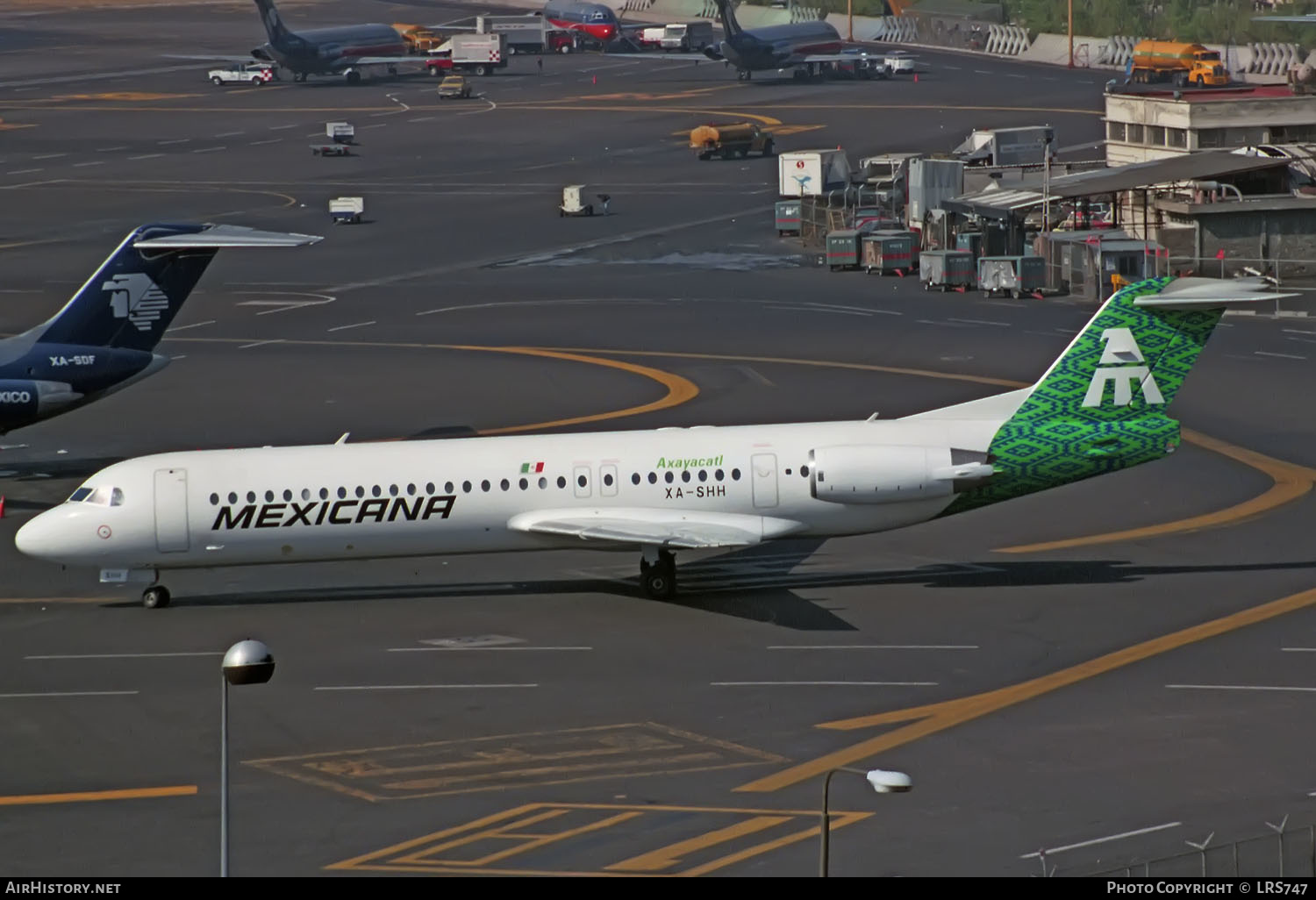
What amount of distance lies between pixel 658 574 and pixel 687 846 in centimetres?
1544

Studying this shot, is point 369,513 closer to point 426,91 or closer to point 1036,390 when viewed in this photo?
point 1036,390

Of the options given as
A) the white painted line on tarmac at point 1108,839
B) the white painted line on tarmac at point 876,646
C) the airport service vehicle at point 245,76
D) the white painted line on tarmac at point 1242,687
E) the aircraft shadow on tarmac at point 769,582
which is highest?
the airport service vehicle at point 245,76

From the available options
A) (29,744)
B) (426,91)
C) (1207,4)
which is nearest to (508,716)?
(29,744)

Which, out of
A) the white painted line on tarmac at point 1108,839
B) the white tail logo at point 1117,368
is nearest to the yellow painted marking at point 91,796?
the white painted line on tarmac at point 1108,839

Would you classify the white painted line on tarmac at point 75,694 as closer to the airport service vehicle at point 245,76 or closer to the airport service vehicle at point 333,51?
the airport service vehicle at point 333,51

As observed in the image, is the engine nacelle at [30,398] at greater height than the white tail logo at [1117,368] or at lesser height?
lesser

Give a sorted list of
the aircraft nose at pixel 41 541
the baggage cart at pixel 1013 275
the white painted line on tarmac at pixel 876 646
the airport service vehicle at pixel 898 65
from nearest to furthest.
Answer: the white painted line on tarmac at pixel 876 646, the aircraft nose at pixel 41 541, the baggage cart at pixel 1013 275, the airport service vehicle at pixel 898 65

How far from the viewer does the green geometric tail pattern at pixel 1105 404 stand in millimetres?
44219

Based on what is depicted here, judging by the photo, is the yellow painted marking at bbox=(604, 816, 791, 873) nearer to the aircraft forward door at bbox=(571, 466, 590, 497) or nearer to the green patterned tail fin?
the aircraft forward door at bbox=(571, 466, 590, 497)

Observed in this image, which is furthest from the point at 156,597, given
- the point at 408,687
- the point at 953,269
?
the point at 953,269

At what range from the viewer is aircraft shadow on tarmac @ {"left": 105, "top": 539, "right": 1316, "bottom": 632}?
150 ft

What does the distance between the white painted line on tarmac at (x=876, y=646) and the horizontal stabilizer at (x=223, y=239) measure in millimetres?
19660

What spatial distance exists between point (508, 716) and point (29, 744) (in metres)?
8.36

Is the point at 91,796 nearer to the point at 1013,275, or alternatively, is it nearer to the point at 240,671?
the point at 240,671
